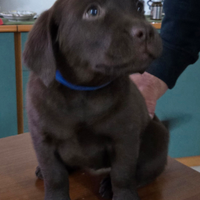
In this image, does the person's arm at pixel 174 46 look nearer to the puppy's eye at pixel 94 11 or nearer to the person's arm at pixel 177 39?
the person's arm at pixel 177 39

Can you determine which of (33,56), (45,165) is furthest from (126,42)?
(45,165)

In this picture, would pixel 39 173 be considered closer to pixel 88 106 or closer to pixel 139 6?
pixel 88 106

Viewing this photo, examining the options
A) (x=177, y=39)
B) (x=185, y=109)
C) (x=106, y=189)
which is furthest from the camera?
(x=185, y=109)

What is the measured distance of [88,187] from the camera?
0.85 m

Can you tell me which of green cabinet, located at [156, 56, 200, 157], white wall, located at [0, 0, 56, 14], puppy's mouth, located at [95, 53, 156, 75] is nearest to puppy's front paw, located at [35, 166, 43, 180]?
puppy's mouth, located at [95, 53, 156, 75]

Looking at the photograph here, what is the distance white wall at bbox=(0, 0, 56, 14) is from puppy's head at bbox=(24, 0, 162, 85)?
160cm

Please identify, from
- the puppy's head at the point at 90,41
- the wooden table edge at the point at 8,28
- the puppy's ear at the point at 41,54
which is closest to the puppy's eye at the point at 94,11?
the puppy's head at the point at 90,41

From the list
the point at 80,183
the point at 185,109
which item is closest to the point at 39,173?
the point at 80,183

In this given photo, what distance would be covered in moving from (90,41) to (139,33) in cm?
12

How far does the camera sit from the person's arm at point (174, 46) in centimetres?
107

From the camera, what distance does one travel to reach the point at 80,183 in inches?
34.4

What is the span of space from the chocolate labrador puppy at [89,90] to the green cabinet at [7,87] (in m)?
1.09

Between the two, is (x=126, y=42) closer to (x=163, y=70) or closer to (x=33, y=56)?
(x=33, y=56)

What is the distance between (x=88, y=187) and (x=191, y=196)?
0.29 meters
